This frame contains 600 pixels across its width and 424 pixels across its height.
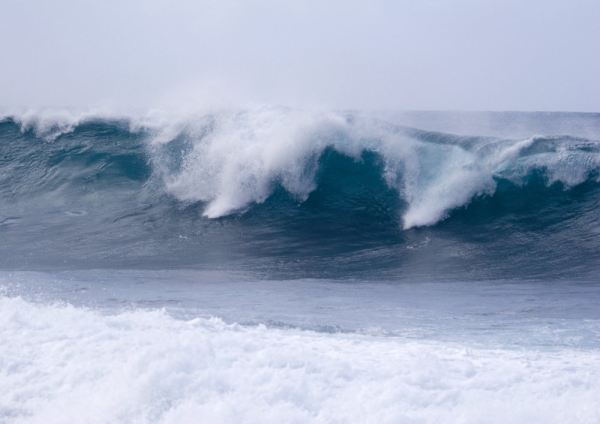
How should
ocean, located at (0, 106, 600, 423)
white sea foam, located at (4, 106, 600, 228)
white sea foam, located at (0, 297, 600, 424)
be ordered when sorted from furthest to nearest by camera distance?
white sea foam, located at (4, 106, 600, 228)
ocean, located at (0, 106, 600, 423)
white sea foam, located at (0, 297, 600, 424)

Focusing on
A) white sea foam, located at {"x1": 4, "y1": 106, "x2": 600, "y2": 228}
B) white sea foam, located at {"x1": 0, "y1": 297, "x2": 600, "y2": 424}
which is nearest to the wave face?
white sea foam, located at {"x1": 4, "y1": 106, "x2": 600, "y2": 228}

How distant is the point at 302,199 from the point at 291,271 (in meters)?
3.29

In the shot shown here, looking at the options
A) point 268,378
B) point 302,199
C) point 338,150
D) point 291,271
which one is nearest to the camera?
point 268,378

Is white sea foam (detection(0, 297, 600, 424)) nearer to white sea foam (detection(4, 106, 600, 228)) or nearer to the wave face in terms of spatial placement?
the wave face

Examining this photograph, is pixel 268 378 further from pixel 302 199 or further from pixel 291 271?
pixel 302 199

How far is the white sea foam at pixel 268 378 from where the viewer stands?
3619mm

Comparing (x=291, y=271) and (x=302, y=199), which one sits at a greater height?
(x=302, y=199)

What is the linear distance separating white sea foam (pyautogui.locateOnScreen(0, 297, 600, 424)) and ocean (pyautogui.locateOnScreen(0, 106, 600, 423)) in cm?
2

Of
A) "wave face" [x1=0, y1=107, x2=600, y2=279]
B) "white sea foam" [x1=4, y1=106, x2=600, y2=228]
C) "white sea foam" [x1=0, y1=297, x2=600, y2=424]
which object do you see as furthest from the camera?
"white sea foam" [x1=4, y1=106, x2=600, y2=228]

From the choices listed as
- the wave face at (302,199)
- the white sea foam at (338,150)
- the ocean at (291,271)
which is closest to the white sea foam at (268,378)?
the ocean at (291,271)

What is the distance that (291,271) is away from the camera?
27.1 ft

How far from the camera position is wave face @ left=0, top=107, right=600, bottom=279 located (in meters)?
8.93

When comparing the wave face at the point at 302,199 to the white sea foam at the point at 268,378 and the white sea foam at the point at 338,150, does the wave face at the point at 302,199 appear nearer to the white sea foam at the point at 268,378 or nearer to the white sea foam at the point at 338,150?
the white sea foam at the point at 338,150

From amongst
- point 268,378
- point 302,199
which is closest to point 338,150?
point 302,199
